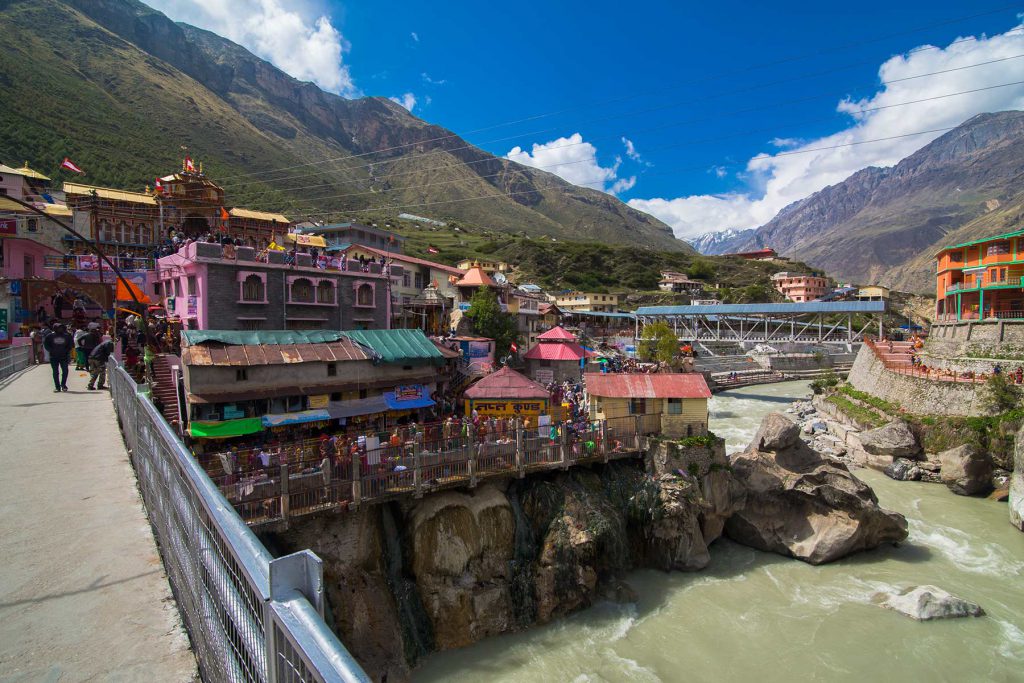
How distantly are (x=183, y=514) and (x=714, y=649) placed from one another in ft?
49.7

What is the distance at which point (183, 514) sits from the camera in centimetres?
395

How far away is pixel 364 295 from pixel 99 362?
12.0m

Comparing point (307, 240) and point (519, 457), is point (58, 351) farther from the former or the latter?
point (307, 240)

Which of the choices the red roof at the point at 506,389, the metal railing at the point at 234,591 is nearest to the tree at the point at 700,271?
the red roof at the point at 506,389

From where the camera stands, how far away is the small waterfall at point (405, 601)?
45.3ft

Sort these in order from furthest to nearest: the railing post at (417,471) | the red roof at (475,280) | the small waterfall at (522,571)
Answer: the red roof at (475,280)
the small waterfall at (522,571)
the railing post at (417,471)

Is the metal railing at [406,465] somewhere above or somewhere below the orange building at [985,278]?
below

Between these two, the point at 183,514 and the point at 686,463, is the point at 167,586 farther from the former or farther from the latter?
the point at 686,463

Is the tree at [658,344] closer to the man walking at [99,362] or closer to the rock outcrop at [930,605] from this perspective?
the rock outcrop at [930,605]

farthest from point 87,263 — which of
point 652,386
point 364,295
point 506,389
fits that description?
point 652,386

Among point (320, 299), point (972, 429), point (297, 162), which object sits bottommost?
point (972, 429)

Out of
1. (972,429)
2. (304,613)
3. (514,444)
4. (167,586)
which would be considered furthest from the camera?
(972,429)

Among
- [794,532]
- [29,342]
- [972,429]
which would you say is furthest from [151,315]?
[972,429]

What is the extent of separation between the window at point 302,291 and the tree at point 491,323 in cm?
1314
